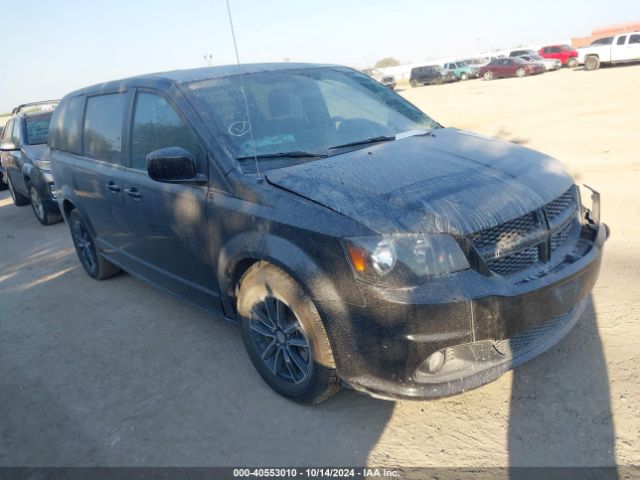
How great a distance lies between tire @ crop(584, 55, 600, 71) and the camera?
1140 inches

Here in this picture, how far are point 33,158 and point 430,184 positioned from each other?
7.82m

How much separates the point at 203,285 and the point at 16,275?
12.9 feet

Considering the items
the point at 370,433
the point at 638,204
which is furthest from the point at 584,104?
the point at 370,433

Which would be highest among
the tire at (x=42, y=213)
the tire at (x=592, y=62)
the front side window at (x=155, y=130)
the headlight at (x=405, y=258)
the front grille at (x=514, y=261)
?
the front side window at (x=155, y=130)

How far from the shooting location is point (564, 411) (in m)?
2.73

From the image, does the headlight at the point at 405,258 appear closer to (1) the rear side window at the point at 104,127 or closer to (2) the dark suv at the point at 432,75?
(1) the rear side window at the point at 104,127

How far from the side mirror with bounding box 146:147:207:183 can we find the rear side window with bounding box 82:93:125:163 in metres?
1.19

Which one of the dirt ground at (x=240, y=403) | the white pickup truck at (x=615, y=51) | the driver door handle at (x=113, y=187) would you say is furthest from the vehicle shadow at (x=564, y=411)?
the white pickup truck at (x=615, y=51)

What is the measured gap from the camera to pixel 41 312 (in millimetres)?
5027

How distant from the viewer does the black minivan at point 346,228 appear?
2428 millimetres

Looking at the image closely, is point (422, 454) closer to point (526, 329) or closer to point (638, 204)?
point (526, 329)

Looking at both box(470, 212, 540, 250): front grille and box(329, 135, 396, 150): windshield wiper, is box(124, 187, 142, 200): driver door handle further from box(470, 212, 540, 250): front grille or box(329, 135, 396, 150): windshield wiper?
box(470, 212, 540, 250): front grille

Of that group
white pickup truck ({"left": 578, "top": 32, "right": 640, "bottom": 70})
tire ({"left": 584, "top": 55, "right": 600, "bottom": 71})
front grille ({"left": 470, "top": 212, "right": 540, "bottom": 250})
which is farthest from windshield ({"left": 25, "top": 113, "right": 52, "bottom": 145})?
tire ({"left": 584, "top": 55, "right": 600, "bottom": 71})

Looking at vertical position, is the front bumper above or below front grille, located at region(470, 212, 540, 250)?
below
